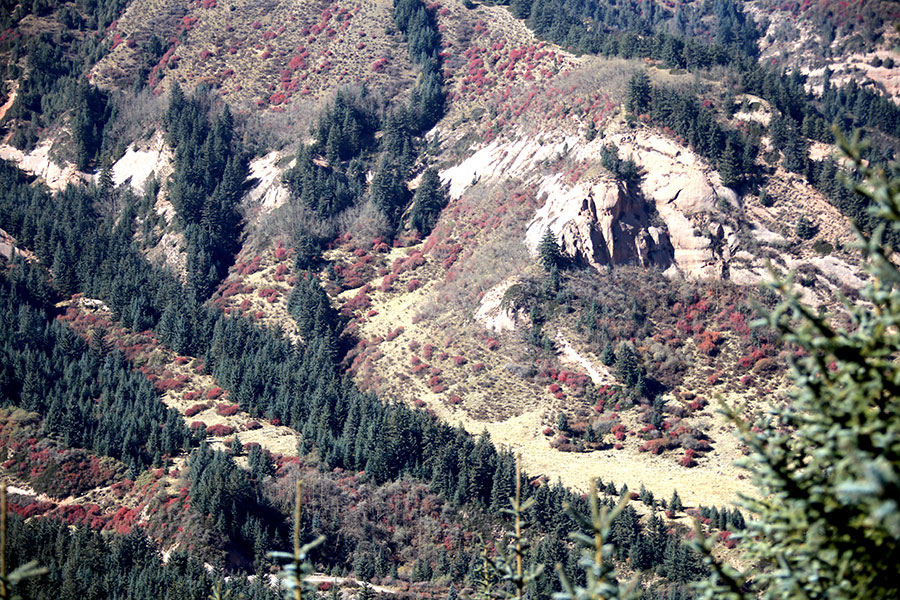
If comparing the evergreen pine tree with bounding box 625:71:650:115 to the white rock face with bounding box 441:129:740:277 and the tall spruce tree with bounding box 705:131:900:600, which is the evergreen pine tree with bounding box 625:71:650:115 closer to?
the white rock face with bounding box 441:129:740:277

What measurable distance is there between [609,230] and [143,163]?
3150 inches

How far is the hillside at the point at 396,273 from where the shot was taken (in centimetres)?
7012

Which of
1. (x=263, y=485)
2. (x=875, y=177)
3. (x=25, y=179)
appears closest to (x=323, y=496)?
(x=263, y=485)

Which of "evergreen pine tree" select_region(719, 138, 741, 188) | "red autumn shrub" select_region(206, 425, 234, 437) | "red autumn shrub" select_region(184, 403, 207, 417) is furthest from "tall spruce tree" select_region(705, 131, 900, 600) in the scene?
"evergreen pine tree" select_region(719, 138, 741, 188)

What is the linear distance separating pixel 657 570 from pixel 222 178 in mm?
93333

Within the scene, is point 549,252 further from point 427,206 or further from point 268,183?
point 268,183

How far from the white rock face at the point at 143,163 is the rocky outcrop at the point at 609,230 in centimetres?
6783

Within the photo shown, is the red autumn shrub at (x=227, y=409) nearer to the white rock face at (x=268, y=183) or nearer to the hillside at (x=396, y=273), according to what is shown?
the hillside at (x=396, y=273)

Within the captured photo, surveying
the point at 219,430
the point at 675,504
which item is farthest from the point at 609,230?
the point at 219,430

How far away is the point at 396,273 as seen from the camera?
11119 cm

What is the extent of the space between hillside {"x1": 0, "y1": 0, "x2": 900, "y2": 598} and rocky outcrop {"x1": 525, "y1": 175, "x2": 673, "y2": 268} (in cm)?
35

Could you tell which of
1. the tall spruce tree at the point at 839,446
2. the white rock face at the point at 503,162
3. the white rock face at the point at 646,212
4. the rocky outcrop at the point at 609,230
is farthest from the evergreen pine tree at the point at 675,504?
the tall spruce tree at the point at 839,446

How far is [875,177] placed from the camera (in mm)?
10789

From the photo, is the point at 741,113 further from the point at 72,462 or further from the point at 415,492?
the point at 72,462
